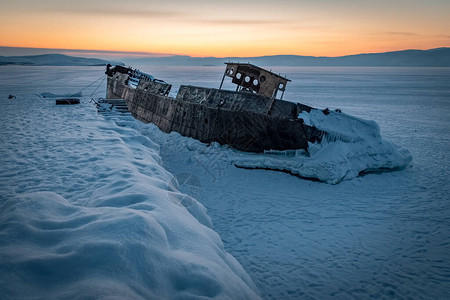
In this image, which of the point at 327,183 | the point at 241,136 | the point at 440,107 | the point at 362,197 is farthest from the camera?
the point at 440,107

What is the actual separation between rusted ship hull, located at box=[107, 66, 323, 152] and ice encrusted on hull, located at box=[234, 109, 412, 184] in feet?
1.10

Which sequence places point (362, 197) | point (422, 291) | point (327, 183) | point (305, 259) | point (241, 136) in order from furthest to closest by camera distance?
point (241, 136)
point (327, 183)
point (362, 197)
point (305, 259)
point (422, 291)

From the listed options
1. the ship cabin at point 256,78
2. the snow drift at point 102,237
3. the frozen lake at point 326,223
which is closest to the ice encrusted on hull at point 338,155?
the frozen lake at point 326,223

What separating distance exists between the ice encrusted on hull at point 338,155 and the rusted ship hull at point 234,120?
335mm

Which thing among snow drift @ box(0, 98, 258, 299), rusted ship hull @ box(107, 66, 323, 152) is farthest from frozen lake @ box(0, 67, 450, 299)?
rusted ship hull @ box(107, 66, 323, 152)

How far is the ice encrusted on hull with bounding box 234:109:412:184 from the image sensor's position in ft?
29.6

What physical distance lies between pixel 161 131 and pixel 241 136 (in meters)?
5.15

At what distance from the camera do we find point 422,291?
455cm

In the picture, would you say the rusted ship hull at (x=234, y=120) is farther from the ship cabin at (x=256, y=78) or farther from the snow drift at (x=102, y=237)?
the snow drift at (x=102, y=237)

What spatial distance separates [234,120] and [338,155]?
160 inches

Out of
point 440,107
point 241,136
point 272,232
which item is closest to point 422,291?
point 272,232

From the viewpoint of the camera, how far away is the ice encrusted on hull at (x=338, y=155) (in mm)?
9031

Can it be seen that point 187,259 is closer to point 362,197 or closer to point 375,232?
point 375,232

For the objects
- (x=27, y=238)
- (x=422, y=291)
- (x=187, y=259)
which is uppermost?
(x=27, y=238)
